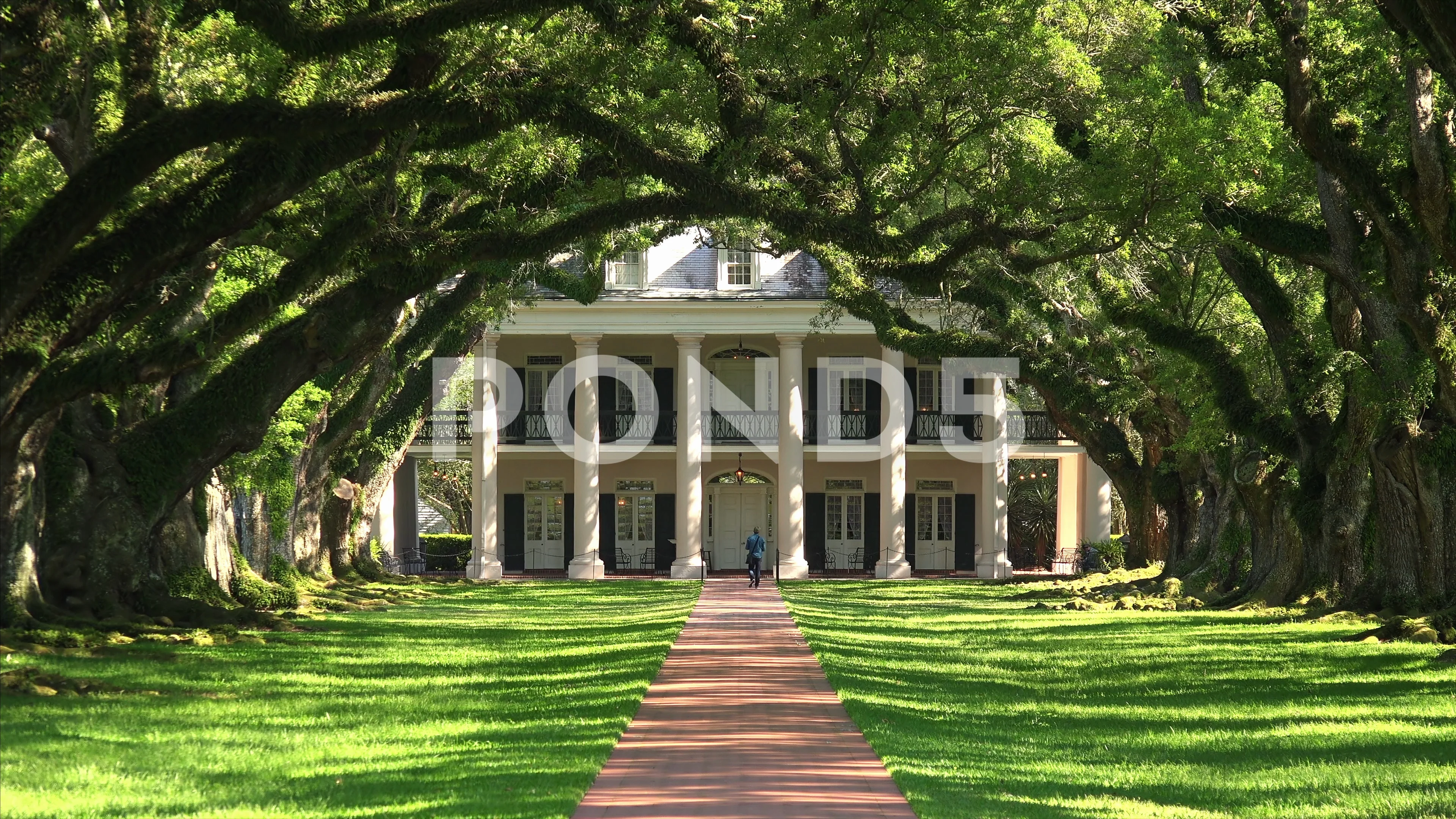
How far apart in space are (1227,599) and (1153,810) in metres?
17.5

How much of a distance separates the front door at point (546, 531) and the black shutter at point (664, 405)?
3504 mm

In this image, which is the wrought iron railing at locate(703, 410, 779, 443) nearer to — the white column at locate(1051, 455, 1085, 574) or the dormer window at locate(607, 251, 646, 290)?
the dormer window at locate(607, 251, 646, 290)

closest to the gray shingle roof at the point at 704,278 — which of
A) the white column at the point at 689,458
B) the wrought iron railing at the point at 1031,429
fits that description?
the white column at the point at 689,458

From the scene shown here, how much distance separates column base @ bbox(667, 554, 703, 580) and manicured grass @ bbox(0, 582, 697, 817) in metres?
18.1

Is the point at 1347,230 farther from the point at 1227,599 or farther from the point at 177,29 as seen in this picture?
the point at 177,29

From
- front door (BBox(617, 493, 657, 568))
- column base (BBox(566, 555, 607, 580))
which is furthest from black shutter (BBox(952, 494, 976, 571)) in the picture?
column base (BBox(566, 555, 607, 580))

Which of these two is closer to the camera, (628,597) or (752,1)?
(752,1)

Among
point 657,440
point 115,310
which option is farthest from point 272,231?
point 657,440

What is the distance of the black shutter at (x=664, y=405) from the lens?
38781 mm

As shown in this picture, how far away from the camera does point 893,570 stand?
3728cm

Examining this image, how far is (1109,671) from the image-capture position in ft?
50.3

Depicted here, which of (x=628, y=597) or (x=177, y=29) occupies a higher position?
(x=177, y=29)

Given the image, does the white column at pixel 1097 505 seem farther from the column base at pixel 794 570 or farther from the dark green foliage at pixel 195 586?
the dark green foliage at pixel 195 586

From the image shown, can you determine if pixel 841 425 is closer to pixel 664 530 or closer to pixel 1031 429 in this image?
pixel 1031 429
